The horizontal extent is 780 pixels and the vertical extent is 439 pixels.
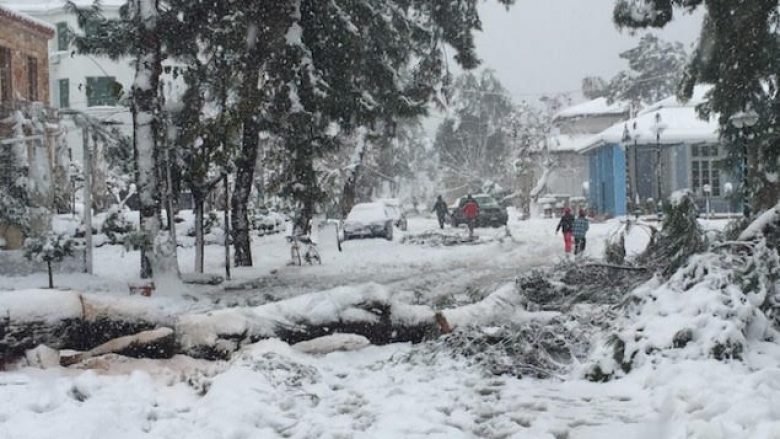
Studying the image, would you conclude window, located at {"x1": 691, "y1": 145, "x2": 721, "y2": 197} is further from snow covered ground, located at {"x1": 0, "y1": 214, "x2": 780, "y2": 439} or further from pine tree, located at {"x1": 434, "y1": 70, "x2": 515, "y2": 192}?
pine tree, located at {"x1": 434, "y1": 70, "x2": 515, "y2": 192}

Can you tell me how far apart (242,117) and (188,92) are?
8.90 ft

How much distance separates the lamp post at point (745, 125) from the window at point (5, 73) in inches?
741

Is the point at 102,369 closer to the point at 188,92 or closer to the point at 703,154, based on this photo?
the point at 188,92

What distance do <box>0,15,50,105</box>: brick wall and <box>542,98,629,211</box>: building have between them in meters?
32.1

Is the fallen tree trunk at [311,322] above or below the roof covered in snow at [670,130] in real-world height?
below

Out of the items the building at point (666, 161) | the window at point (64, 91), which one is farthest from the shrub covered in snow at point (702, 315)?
the window at point (64, 91)

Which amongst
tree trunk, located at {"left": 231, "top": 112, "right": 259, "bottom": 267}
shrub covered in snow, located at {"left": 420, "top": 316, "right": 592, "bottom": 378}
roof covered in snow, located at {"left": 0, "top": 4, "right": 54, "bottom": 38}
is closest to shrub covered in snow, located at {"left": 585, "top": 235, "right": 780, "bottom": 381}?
shrub covered in snow, located at {"left": 420, "top": 316, "right": 592, "bottom": 378}

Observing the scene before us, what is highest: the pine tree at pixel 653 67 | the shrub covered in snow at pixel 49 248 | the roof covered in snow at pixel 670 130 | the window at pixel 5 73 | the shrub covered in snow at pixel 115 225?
the pine tree at pixel 653 67

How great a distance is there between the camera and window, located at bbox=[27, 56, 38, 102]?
77.6 feet

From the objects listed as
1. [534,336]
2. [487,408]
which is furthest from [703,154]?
[487,408]

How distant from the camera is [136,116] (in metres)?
14.2

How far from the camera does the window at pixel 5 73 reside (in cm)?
2234

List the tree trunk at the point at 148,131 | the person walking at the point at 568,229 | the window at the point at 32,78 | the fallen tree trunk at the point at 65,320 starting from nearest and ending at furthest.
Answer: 1. the fallen tree trunk at the point at 65,320
2. the tree trunk at the point at 148,131
3. the person walking at the point at 568,229
4. the window at the point at 32,78

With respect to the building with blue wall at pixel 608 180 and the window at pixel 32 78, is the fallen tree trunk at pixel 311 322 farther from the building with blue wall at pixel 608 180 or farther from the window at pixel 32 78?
the building with blue wall at pixel 608 180
